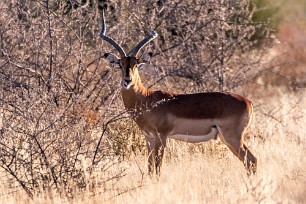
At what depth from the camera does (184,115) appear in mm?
10555

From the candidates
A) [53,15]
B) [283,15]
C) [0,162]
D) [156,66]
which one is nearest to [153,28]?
[156,66]

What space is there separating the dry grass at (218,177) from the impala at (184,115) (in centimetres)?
28

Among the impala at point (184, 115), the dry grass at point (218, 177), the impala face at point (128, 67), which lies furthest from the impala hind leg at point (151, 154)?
the impala face at point (128, 67)

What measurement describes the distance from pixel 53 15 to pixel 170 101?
216 centimetres

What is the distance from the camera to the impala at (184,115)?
33.9 feet

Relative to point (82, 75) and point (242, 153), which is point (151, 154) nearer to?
point (242, 153)

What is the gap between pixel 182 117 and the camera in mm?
10555

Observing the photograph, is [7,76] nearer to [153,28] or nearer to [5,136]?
[5,136]

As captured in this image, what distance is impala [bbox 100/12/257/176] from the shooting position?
10.3 metres

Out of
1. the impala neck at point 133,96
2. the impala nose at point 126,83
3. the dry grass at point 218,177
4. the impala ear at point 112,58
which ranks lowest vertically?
the dry grass at point 218,177

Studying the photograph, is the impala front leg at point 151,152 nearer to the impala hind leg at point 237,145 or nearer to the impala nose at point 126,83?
the impala nose at point 126,83

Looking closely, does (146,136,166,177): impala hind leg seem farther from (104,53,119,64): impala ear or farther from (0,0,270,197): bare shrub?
(104,53,119,64): impala ear

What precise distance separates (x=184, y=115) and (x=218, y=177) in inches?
57.7

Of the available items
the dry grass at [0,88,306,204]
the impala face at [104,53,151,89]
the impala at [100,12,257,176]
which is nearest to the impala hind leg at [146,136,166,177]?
the impala at [100,12,257,176]
